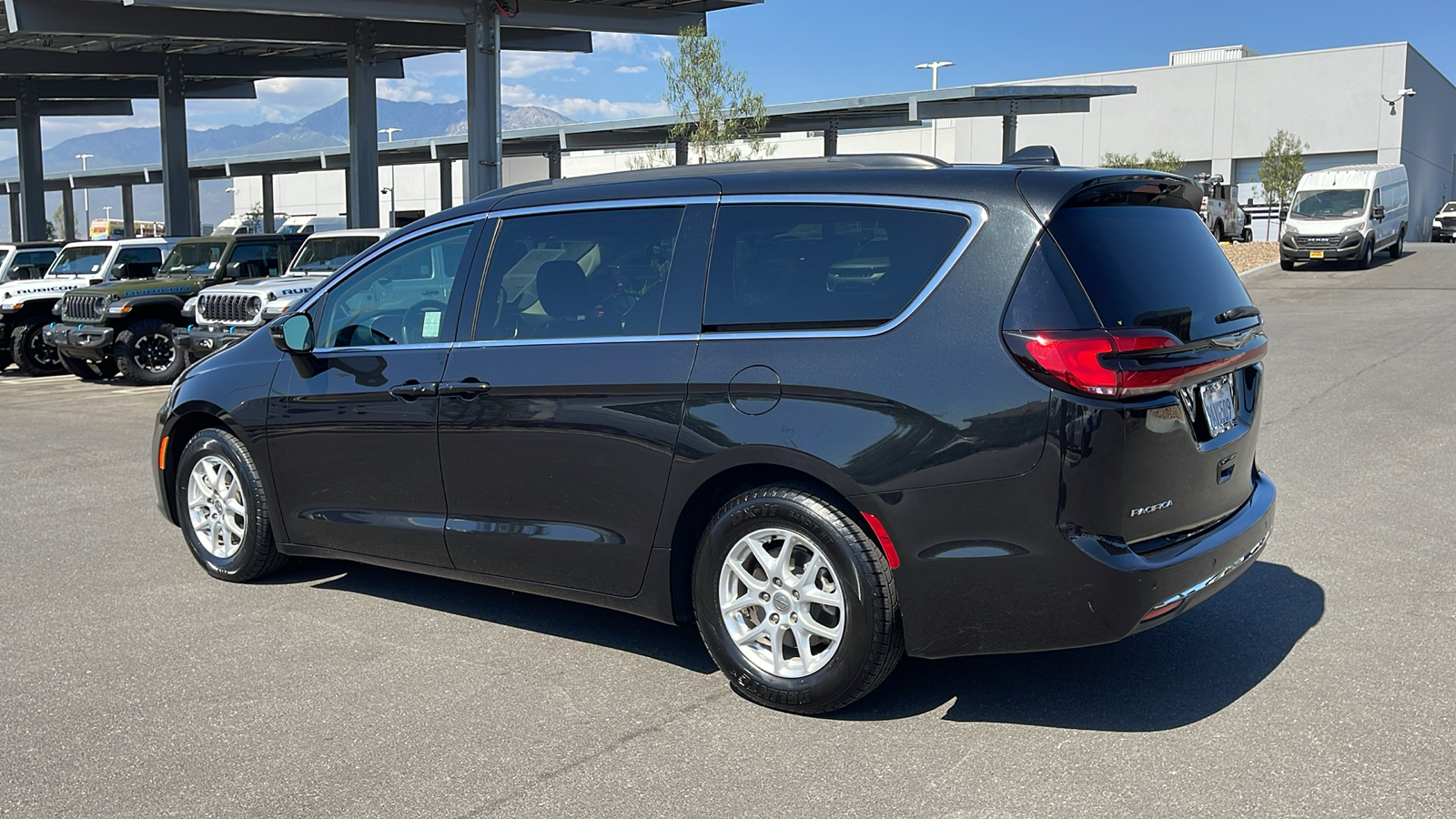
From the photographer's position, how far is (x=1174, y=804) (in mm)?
3582

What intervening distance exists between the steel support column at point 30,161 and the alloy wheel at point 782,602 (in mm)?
44027

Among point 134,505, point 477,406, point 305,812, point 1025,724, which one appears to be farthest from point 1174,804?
point 134,505

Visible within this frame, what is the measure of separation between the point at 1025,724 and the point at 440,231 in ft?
10.3

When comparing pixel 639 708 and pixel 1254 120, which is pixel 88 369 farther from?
pixel 1254 120

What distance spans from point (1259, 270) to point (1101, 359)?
31922 millimetres

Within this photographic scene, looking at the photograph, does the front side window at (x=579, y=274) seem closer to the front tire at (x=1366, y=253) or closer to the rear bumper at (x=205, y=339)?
the rear bumper at (x=205, y=339)

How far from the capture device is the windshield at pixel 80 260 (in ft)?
63.2

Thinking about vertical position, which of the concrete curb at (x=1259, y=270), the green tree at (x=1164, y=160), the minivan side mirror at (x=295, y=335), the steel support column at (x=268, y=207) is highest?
the green tree at (x=1164, y=160)

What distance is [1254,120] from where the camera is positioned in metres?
66.3

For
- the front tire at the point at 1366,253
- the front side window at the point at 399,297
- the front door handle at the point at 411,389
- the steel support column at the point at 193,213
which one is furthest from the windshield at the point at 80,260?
the front tire at the point at 1366,253

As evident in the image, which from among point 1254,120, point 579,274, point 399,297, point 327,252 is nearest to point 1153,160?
point 1254,120

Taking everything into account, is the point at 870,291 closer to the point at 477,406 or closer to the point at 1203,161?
the point at 477,406

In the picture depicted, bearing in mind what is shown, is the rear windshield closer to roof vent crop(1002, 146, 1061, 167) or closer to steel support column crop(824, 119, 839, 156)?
A: roof vent crop(1002, 146, 1061, 167)

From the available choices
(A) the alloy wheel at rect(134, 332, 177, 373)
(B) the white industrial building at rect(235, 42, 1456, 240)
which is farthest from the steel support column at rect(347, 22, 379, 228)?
(B) the white industrial building at rect(235, 42, 1456, 240)
